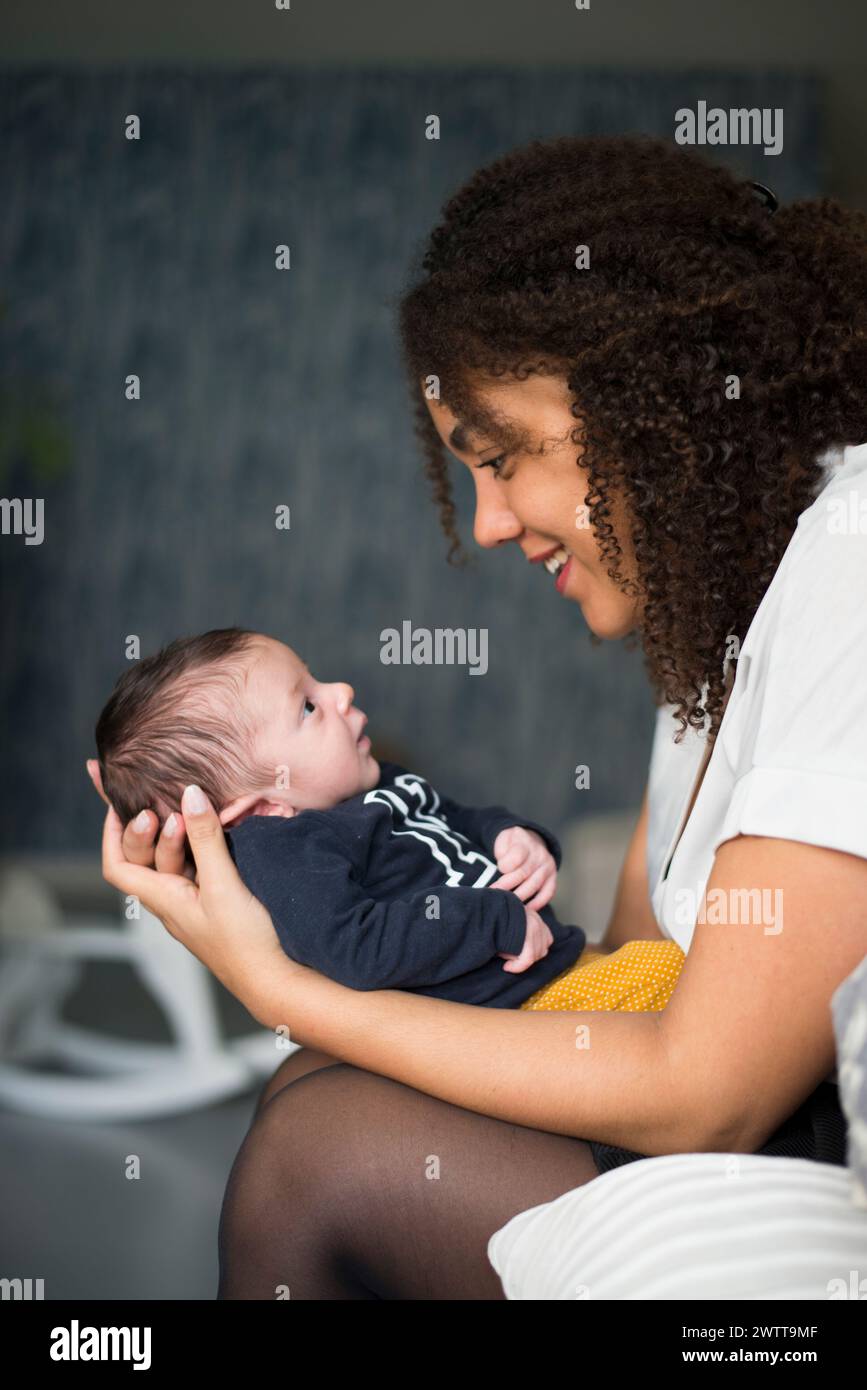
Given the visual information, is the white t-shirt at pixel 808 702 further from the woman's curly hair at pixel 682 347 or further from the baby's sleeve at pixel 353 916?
the baby's sleeve at pixel 353 916

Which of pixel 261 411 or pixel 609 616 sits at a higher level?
pixel 261 411

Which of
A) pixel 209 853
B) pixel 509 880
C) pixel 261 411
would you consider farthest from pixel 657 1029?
pixel 261 411

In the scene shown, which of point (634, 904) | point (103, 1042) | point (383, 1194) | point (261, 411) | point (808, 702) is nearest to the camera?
point (808, 702)

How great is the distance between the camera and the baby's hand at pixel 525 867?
1.32m

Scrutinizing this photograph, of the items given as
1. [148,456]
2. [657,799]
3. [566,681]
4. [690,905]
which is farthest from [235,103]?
[690,905]

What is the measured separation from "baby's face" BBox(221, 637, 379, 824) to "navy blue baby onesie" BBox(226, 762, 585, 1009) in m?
0.04

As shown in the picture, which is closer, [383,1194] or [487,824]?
[383,1194]

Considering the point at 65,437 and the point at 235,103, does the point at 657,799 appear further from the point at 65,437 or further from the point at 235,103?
the point at 235,103

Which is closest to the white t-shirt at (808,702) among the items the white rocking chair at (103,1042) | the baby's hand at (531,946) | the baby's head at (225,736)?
the baby's hand at (531,946)

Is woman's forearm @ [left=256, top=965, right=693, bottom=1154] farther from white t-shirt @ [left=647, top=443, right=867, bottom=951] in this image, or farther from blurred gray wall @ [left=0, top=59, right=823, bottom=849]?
blurred gray wall @ [left=0, top=59, right=823, bottom=849]

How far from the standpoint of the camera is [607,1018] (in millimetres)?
1030

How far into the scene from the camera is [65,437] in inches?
191

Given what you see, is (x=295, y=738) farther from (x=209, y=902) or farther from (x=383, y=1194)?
(x=383, y=1194)

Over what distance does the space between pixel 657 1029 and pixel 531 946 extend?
27cm
